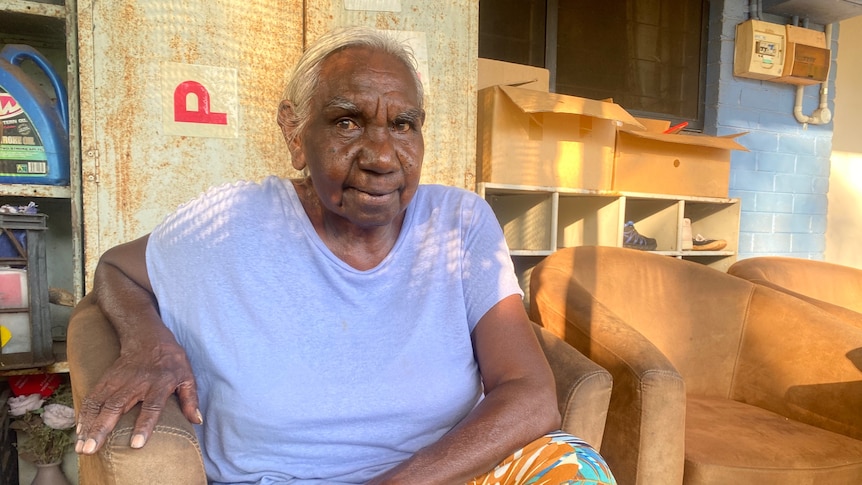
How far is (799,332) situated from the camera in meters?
1.83

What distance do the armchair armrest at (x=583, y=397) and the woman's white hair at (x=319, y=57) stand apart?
2.25 feet

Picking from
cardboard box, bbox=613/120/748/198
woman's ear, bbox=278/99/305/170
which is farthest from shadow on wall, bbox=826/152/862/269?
woman's ear, bbox=278/99/305/170

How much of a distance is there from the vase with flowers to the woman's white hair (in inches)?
54.9

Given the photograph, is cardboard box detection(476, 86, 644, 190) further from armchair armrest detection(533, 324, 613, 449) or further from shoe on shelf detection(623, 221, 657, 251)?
armchair armrest detection(533, 324, 613, 449)

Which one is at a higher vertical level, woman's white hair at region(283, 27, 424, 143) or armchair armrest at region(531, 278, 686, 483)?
woman's white hair at region(283, 27, 424, 143)

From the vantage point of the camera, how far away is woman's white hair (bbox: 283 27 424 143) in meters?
A: 1.11

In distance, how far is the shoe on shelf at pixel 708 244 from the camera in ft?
9.89

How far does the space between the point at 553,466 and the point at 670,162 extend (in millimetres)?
2286

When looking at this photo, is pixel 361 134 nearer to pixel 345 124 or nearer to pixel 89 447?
pixel 345 124

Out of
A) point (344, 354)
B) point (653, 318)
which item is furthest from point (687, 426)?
point (344, 354)

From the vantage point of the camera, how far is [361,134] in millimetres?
1100

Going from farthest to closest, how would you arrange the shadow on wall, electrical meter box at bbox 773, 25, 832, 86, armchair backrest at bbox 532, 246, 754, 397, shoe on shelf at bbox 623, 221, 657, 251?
the shadow on wall → electrical meter box at bbox 773, 25, 832, 86 → shoe on shelf at bbox 623, 221, 657, 251 → armchair backrest at bbox 532, 246, 754, 397

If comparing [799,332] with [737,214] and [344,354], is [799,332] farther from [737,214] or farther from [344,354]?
[344,354]

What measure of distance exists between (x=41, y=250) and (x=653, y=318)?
2053 mm
